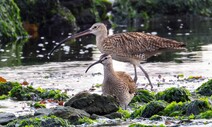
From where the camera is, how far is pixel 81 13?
38.7 meters

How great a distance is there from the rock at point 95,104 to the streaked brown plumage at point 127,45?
3633 mm

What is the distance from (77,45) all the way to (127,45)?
37.1 feet

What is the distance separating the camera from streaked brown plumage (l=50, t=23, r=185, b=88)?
15477 millimetres

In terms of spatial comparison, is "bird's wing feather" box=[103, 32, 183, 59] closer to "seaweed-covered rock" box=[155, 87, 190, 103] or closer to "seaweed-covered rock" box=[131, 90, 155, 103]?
"seaweed-covered rock" box=[131, 90, 155, 103]

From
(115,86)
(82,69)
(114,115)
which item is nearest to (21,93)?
(115,86)

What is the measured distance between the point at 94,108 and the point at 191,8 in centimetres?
3348

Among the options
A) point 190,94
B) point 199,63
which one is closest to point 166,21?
point 199,63

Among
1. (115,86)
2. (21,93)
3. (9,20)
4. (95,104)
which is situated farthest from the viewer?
(9,20)

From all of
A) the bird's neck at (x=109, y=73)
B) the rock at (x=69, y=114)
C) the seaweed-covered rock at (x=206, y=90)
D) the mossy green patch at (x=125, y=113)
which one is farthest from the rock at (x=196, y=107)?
the seaweed-covered rock at (x=206, y=90)

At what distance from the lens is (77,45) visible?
26797 mm

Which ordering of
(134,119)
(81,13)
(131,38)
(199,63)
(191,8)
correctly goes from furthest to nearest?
(191,8)
(81,13)
(199,63)
(131,38)
(134,119)

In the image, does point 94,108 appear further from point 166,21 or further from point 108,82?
point 166,21

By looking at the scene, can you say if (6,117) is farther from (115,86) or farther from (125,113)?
(115,86)

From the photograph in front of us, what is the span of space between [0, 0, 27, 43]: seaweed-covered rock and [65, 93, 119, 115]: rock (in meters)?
18.4
